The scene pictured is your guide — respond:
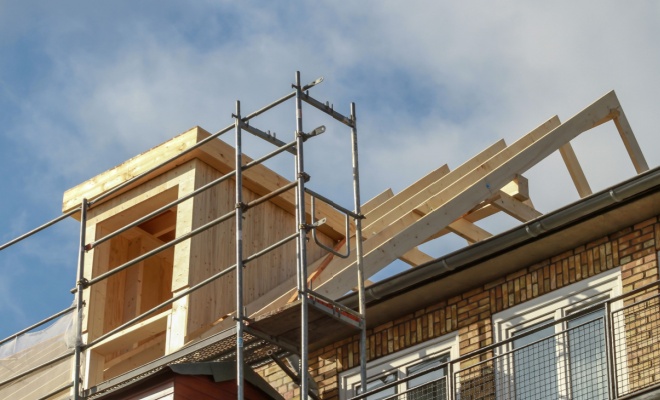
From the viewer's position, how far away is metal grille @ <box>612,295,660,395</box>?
16.0 metres

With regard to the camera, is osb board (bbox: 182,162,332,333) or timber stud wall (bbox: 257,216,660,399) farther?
osb board (bbox: 182,162,332,333)

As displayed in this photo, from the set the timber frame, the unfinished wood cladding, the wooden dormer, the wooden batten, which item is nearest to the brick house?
the timber frame

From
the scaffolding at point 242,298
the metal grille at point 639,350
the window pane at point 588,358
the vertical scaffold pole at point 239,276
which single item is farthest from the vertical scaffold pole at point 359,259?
the metal grille at point 639,350

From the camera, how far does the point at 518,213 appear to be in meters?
20.8

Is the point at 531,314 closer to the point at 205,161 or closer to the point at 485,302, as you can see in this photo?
the point at 485,302

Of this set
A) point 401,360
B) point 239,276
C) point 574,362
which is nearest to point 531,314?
point 574,362

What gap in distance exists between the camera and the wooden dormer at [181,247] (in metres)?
20.5

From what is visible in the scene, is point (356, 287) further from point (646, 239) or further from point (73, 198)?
point (73, 198)

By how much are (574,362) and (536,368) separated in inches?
27.0

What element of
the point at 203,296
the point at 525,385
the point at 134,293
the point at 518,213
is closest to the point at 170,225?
the point at 134,293

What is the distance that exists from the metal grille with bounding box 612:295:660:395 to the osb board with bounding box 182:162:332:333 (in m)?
5.82

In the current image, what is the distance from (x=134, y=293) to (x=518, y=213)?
18.9ft

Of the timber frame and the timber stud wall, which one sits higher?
the timber frame

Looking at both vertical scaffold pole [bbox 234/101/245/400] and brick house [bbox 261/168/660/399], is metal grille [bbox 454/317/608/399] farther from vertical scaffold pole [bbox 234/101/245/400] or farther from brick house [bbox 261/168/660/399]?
vertical scaffold pole [bbox 234/101/245/400]
